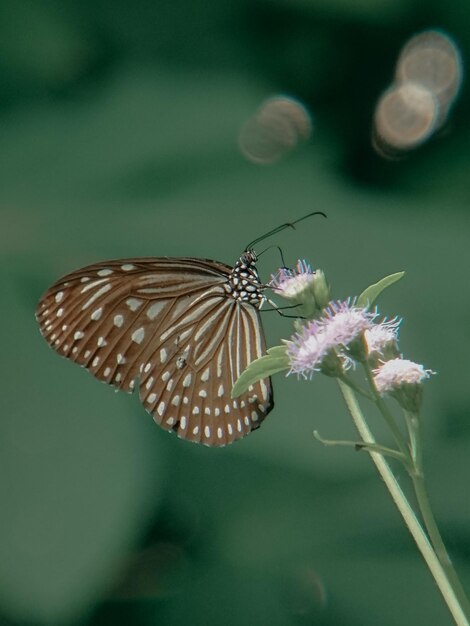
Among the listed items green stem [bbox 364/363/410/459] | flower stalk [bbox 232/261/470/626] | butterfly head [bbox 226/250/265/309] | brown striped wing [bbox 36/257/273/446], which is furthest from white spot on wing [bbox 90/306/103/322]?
green stem [bbox 364/363/410/459]

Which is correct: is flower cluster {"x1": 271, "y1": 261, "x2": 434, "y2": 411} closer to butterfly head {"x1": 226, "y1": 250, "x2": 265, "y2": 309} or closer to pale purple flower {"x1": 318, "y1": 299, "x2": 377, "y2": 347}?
pale purple flower {"x1": 318, "y1": 299, "x2": 377, "y2": 347}

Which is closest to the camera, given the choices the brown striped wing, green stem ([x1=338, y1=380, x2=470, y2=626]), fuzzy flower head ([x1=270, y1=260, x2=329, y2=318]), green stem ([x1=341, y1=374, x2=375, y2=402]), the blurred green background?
green stem ([x1=338, y1=380, x2=470, y2=626])

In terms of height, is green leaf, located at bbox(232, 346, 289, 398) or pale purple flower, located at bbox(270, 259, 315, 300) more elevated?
pale purple flower, located at bbox(270, 259, 315, 300)

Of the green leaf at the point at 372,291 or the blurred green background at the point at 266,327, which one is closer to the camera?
the green leaf at the point at 372,291

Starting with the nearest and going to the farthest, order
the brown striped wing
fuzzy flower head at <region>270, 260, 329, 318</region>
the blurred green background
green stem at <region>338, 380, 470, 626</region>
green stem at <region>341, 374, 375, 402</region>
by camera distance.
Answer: green stem at <region>338, 380, 470, 626</region>, green stem at <region>341, 374, 375, 402</region>, fuzzy flower head at <region>270, 260, 329, 318</region>, the brown striped wing, the blurred green background

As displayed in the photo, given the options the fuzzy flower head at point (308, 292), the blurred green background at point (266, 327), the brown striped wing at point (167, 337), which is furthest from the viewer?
the blurred green background at point (266, 327)

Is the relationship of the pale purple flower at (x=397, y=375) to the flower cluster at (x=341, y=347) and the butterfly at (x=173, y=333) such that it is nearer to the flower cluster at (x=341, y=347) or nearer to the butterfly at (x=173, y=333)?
the flower cluster at (x=341, y=347)

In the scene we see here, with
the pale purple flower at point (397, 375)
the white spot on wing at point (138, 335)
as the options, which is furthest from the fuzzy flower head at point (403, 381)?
the white spot on wing at point (138, 335)
